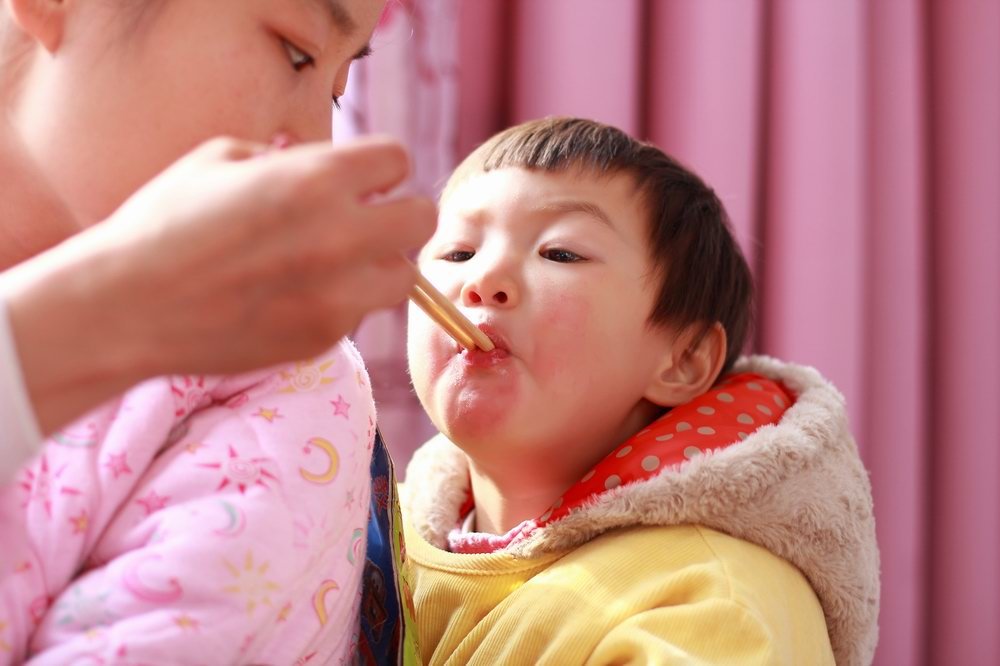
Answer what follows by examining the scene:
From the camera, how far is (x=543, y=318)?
3.17ft

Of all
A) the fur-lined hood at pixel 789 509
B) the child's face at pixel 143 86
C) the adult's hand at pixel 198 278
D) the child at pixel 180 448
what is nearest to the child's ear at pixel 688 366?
the fur-lined hood at pixel 789 509

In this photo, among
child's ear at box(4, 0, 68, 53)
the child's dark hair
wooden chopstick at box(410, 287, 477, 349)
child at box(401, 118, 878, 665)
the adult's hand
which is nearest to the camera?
the adult's hand

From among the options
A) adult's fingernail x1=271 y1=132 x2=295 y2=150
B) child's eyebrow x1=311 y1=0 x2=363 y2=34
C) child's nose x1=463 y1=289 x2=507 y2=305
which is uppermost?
child's eyebrow x1=311 y1=0 x2=363 y2=34

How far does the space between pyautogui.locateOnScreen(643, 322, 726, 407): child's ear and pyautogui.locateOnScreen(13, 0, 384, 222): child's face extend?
1.81ft

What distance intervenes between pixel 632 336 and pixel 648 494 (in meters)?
0.18

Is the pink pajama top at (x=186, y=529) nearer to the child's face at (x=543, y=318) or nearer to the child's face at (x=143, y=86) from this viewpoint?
the child's face at (x=143, y=86)

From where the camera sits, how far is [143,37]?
642 mm

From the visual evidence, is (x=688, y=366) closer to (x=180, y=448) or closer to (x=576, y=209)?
(x=576, y=209)

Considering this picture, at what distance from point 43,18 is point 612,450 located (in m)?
0.65

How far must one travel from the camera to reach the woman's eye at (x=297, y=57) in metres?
0.68

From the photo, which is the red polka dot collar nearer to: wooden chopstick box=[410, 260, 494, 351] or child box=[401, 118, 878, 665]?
child box=[401, 118, 878, 665]

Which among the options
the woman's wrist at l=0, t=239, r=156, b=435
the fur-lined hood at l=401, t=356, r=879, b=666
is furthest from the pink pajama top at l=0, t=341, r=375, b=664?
the fur-lined hood at l=401, t=356, r=879, b=666

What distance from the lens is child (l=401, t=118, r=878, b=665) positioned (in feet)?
2.82

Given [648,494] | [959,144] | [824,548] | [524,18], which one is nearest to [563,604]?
[648,494]
